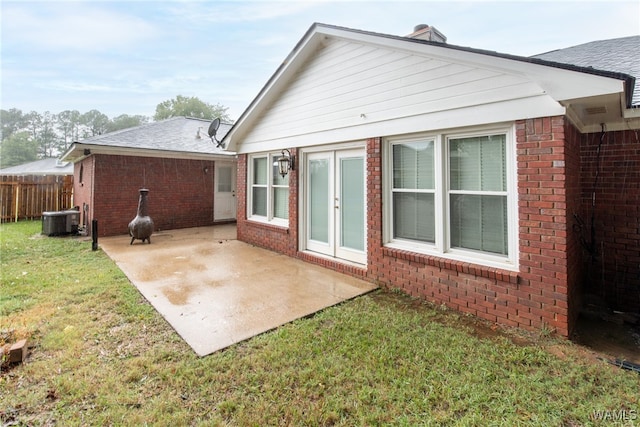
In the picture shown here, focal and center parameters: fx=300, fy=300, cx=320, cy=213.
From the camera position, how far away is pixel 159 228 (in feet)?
35.0

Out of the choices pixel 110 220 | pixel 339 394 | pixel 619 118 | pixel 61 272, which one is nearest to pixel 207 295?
pixel 339 394

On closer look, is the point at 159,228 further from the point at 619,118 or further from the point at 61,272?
the point at 619,118

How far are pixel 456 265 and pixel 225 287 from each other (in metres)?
3.51

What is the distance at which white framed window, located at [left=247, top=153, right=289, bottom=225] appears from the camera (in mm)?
7338

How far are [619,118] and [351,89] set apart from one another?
380 centimetres

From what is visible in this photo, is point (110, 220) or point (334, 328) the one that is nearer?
point (334, 328)

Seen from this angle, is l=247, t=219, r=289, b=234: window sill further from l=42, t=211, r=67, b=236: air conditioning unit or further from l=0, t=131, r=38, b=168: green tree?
l=0, t=131, r=38, b=168: green tree

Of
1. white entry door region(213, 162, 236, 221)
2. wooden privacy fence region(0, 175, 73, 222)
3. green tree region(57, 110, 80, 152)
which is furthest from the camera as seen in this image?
green tree region(57, 110, 80, 152)

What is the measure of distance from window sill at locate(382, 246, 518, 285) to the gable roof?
5.95 ft

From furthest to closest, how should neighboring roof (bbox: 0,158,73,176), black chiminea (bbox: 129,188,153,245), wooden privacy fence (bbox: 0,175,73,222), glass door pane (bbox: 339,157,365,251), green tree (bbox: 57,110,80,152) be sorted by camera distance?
green tree (bbox: 57,110,80,152), neighboring roof (bbox: 0,158,73,176), wooden privacy fence (bbox: 0,175,73,222), black chiminea (bbox: 129,188,153,245), glass door pane (bbox: 339,157,365,251)

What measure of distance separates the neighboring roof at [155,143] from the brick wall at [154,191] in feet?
1.06

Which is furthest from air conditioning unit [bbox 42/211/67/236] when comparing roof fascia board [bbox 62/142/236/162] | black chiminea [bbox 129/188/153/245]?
black chiminea [bbox 129/188/153/245]

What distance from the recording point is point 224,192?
1239cm

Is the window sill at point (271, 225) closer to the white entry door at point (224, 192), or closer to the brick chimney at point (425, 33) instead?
the white entry door at point (224, 192)
